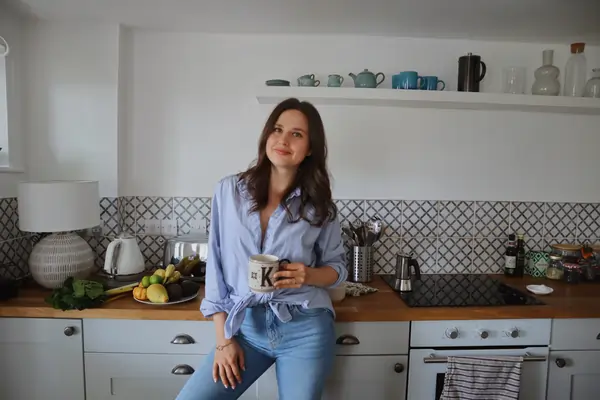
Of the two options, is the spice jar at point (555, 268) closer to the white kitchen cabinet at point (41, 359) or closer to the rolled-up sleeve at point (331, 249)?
the rolled-up sleeve at point (331, 249)

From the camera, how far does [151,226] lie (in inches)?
79.4

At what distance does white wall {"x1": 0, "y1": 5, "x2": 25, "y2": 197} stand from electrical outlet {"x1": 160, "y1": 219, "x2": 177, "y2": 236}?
0.67 m

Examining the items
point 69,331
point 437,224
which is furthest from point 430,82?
point 69,331

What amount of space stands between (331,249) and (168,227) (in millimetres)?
1024

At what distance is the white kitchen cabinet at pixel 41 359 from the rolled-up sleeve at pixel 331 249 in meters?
0.96

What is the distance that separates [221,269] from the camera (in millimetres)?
1315

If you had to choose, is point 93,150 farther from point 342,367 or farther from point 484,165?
point 484,165

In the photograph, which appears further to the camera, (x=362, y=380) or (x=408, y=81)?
(x=408, y=81)

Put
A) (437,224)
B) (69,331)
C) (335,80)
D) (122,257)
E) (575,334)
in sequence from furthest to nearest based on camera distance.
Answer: (437,224)
(335,80)
(122,257)
(575,334)
(69,331)

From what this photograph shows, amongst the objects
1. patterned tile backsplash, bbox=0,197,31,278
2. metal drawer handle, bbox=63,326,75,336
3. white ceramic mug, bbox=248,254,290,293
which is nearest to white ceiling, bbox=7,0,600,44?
patterned tile backsplash, bbox=0,197,31,278

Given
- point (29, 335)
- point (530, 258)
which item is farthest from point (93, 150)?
point (530, 258)

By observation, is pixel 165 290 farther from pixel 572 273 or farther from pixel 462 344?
pixel 572 273

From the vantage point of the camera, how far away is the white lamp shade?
5.24 ft

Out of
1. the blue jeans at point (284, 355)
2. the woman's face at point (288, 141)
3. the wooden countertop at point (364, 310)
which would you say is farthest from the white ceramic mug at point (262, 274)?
the wooden countertop at point (364, 310)
